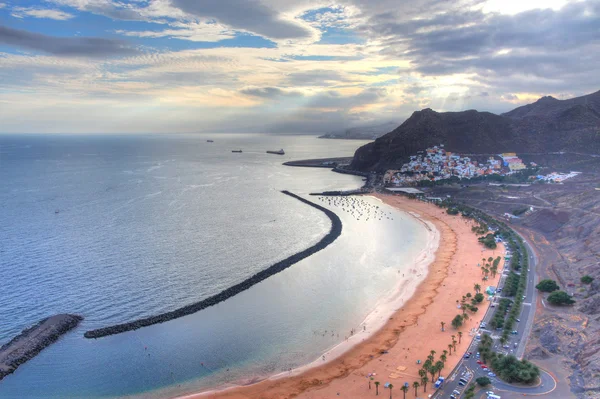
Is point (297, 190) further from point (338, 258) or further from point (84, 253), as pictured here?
point (84, 253)

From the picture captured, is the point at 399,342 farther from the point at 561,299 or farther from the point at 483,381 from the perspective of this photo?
the point at 561,299

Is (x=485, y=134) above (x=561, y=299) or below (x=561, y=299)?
above

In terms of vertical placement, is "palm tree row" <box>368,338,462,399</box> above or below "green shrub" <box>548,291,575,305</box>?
below

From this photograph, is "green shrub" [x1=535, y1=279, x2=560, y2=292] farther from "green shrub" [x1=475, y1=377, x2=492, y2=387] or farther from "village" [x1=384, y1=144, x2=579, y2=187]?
"village" [x1=384, y1=144, x2=579, y2=187]

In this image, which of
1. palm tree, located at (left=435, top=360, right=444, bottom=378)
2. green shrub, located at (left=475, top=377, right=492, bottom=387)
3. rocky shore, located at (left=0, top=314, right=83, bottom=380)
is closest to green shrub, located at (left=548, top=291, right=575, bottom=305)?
green shrub, located at (left=475, top=377, right=492, bottom=387)

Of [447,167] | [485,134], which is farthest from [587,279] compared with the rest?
[485,134]

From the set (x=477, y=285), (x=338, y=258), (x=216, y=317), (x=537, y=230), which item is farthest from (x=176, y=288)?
(x=537, y=230)
